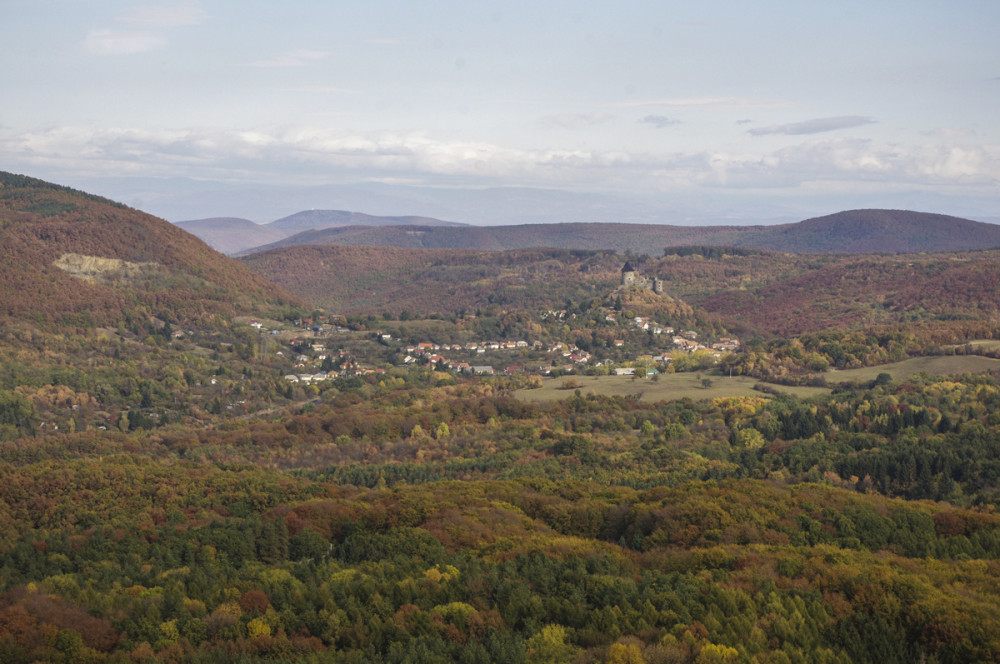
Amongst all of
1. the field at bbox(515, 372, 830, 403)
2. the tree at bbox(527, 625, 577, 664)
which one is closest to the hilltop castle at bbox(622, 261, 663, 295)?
the field at bbox(515, 372, 830, 403)

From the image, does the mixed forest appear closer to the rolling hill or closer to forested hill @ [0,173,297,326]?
forested hill @ [0,173,297,326]

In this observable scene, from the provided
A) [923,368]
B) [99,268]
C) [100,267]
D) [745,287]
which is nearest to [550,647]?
[923,368]

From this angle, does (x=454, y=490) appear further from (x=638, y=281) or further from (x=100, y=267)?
(x=638, y=281)

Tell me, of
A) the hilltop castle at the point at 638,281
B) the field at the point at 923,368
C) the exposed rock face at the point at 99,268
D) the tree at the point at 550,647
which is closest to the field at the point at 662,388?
the field at the point at 923,368

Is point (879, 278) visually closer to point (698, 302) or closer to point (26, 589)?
point (698, 302)

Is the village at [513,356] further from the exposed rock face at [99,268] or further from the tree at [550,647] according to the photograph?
the tree at [550,647]

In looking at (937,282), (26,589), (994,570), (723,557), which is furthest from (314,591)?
(937,282)
